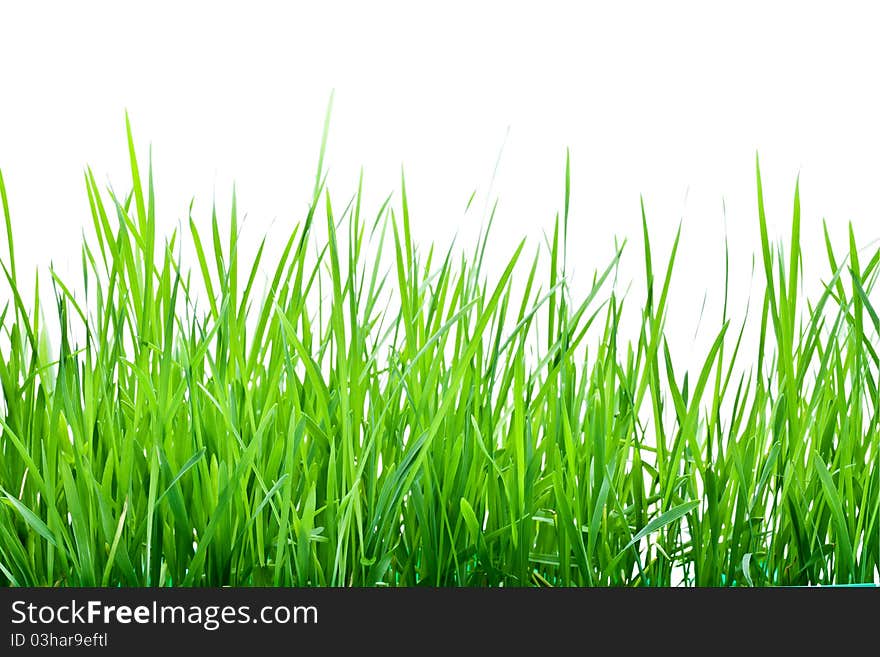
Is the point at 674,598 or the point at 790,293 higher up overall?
the point at 790,293

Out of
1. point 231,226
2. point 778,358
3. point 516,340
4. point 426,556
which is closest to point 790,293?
point 778,358

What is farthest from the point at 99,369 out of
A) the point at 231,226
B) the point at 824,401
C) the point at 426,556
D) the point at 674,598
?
the point at 824,401

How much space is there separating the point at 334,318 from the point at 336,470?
5.4 inches

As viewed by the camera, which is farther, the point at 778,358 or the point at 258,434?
the point at 778,358

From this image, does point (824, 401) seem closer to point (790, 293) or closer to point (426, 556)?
point (790, 293)

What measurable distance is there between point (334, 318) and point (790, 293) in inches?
16.8

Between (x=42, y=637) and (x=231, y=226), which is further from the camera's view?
(x=231, y=226)

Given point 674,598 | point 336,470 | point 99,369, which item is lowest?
point 674,598

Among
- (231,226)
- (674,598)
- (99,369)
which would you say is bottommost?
(674,598)

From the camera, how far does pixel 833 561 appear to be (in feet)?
2.91

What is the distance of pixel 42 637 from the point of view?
76cm

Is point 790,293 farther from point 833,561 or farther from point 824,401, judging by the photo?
point 833,561

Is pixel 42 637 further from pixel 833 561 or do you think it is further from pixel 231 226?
pixel 833 561

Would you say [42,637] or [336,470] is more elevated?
[336,470]
